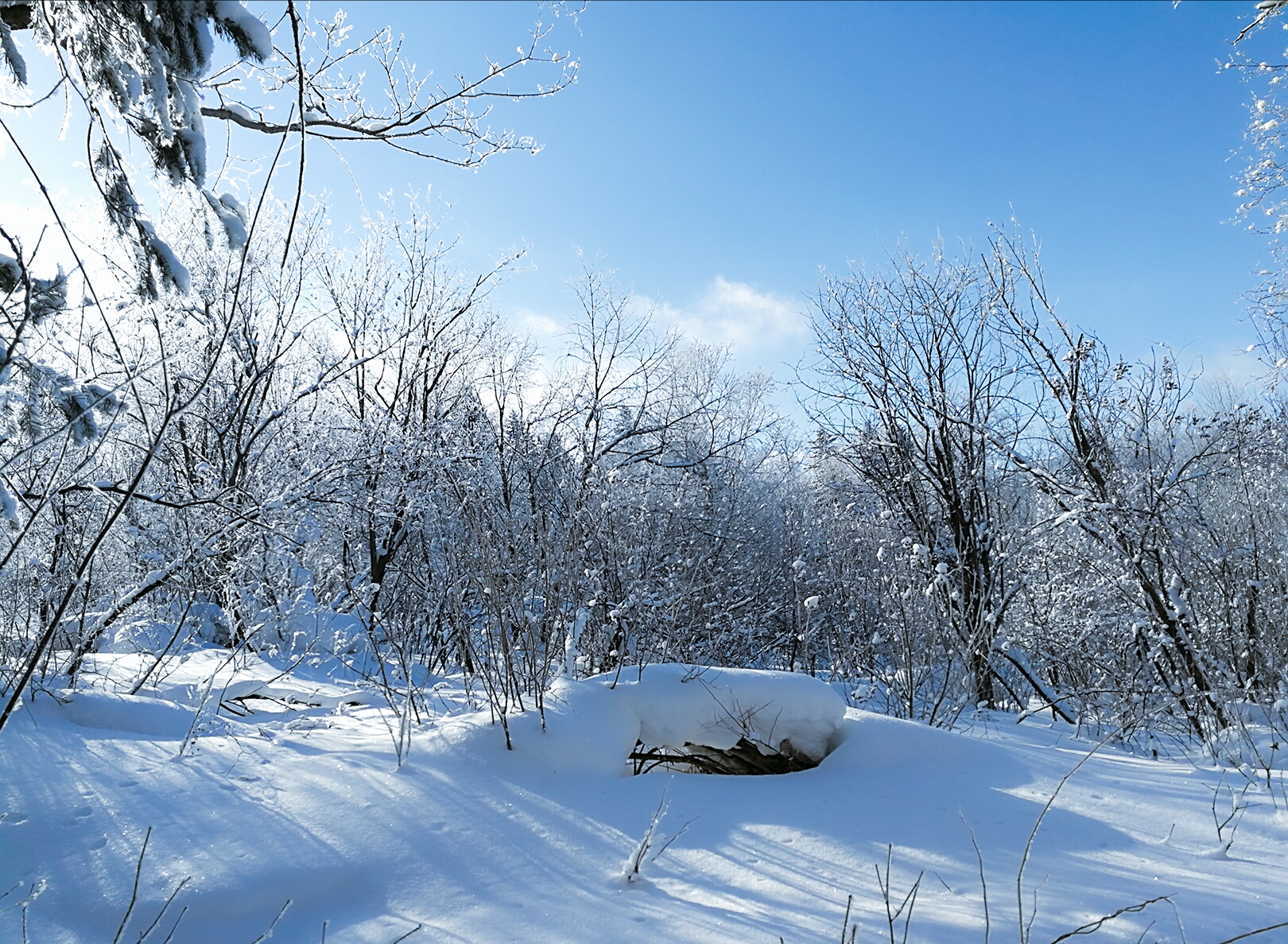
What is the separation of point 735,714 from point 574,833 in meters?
1.65

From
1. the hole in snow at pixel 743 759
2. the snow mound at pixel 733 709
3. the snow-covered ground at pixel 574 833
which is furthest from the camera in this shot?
the hole in snow at pixel 743 759

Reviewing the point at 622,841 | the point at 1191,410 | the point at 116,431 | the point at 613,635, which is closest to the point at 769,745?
the point at 622,841

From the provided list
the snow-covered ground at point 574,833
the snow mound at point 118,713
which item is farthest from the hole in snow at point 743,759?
the snow mound at point 118,713

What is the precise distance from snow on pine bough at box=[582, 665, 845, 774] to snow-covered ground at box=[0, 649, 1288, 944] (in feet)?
0.12

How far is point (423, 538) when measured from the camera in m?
10.0

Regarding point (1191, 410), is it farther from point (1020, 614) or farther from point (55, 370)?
point (55, 370)

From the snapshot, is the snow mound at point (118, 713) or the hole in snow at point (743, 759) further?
the hole in snow at point (743, 759)

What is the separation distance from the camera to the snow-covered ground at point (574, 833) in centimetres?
199

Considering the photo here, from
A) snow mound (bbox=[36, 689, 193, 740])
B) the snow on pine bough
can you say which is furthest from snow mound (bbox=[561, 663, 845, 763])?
snow mound (bbox=[36, 689, 193, 740])

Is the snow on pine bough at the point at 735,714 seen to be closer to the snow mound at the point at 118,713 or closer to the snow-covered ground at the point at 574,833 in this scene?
the snow-covered ground at the point at 574,833

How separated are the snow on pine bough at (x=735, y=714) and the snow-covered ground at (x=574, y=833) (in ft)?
0.12

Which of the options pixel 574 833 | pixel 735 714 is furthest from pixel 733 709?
pixel 574 833

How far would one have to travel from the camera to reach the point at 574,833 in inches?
106

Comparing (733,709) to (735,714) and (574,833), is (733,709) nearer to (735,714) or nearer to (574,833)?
(735,714)
